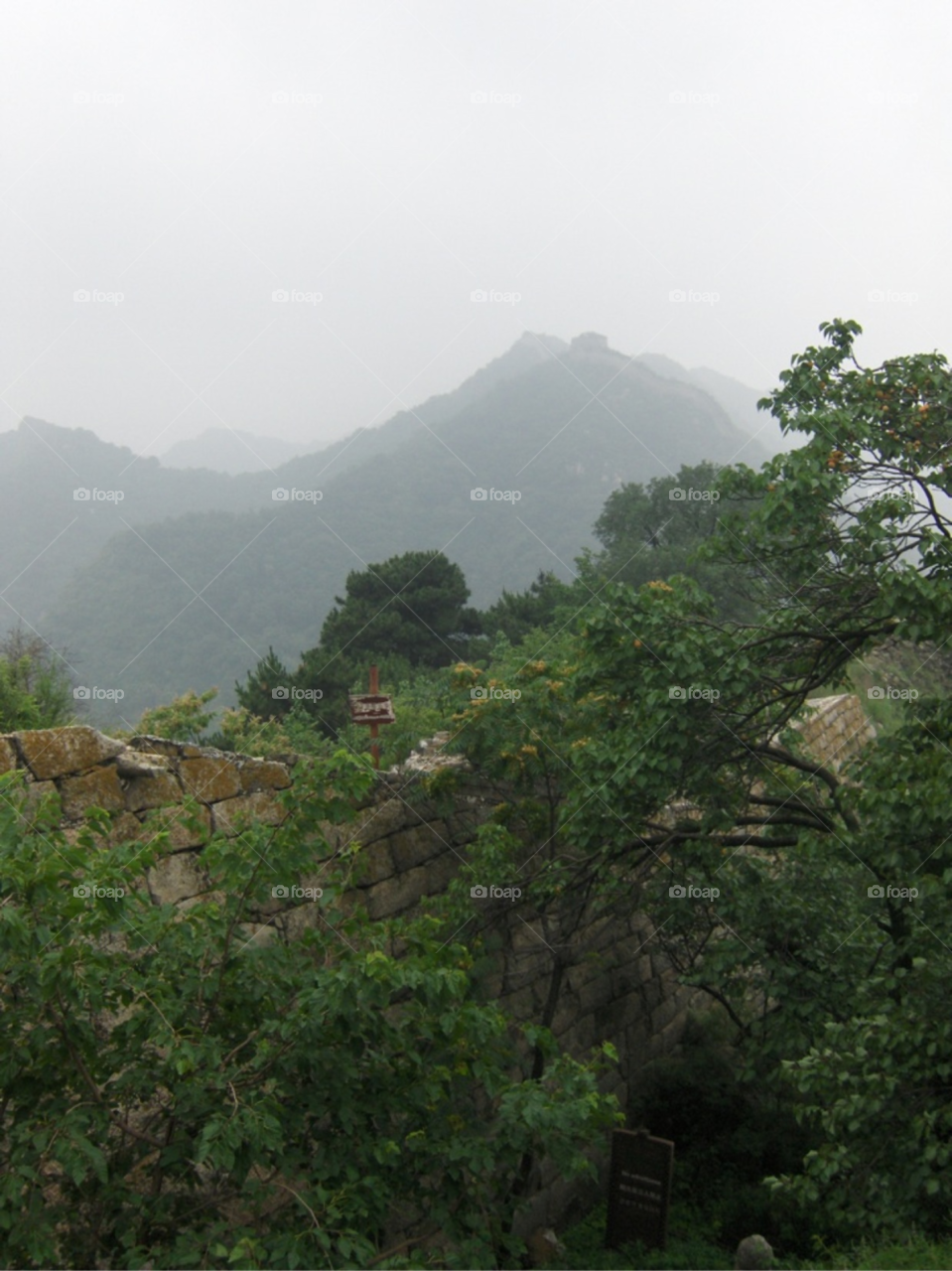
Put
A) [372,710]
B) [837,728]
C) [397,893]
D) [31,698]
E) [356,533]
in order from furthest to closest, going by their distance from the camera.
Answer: [356,533] < [837,728] < [31,698] < [372,710] < [397,893]

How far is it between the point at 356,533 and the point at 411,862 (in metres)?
37.1

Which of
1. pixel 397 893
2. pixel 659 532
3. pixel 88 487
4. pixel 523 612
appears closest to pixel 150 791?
pixel 397 893

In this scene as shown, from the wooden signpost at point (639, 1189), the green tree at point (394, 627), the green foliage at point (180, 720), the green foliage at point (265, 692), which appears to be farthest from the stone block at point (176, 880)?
the green tree at point (394, 627)

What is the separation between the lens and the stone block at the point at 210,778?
499 cm

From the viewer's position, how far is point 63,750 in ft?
14.9

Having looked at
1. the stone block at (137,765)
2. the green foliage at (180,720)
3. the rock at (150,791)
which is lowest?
the green foliage at (180,720)

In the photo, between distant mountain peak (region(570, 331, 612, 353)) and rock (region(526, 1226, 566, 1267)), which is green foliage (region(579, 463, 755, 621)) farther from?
distant mountain peak (region(570, 331, 612, 353))

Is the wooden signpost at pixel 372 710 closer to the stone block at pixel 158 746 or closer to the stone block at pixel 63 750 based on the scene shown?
the stone block at pixel 158 746

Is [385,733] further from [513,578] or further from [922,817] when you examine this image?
[513,578]

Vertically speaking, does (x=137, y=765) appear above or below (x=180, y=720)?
above

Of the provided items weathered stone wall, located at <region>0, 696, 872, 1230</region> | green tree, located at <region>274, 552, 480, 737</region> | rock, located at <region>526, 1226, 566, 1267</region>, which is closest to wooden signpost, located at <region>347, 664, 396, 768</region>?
weathered stone wall, located at <region>0, 696, 872, 1230</region>

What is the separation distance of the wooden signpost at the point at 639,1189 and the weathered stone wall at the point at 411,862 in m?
0.52

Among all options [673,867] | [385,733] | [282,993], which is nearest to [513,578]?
[385,733]

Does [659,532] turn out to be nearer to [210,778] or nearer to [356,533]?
[356,533]
